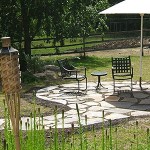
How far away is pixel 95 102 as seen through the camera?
9.32 m

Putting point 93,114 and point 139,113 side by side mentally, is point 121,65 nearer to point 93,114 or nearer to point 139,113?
point 139,113

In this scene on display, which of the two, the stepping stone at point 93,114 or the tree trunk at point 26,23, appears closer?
the stepping stone at point 93,114

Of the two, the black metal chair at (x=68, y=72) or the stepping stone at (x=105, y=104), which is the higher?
the black metal chair at (x=68, y=72)

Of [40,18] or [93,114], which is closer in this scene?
[93,114]

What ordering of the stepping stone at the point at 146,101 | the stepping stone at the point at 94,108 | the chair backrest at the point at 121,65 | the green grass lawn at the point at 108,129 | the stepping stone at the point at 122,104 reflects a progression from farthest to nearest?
the chair backrest at the point at 121,65 → the stepping stone at the point at 146,101 → the stepping stone at the point at 122,104 → the stepping stone at the point at 94,108 → the green grass lawn at the point at 108,129

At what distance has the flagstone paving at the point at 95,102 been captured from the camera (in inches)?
310

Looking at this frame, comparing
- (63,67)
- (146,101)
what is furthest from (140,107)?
(63,67)

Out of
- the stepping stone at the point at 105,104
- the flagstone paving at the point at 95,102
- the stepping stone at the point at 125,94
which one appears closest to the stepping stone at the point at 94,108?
the flagstone paving at the point at 95,102

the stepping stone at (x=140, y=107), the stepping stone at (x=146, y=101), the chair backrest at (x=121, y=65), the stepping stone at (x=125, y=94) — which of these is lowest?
the stepping stone at (x=140, y=107)

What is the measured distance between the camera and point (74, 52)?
19.0 m

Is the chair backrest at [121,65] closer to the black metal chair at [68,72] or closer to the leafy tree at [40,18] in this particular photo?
the black metal chair at [68,72]

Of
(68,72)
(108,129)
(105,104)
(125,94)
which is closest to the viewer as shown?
(108,129)

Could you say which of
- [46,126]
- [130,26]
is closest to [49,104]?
[46,126]

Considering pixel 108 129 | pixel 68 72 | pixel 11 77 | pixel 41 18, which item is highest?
pixel 41 18
